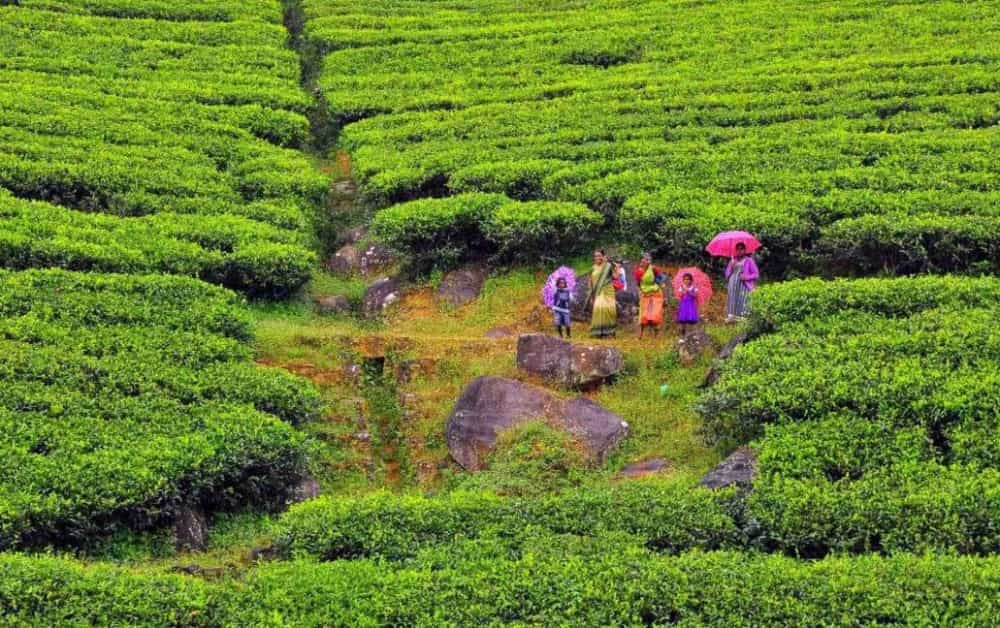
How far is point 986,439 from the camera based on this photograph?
1512 centimetres

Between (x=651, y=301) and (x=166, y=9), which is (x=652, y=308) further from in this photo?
(x=166, y=9)

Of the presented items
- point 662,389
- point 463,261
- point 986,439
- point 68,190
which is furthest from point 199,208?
point 986,439

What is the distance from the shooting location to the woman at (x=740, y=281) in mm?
19312

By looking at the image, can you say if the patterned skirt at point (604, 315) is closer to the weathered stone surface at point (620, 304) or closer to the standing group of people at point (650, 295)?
the standing group of people at point (650, 295)

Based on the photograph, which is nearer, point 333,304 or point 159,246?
point 159,246

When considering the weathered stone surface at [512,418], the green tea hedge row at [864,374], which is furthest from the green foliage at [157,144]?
the green tea hedge row at [864,374]

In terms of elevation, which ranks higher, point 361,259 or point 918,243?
point 918,243

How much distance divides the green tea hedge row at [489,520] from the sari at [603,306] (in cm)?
499

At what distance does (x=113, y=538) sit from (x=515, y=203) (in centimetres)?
992

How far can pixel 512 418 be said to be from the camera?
16.8 m

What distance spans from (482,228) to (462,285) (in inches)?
39.7

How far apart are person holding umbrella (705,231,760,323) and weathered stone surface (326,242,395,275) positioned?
6.29m

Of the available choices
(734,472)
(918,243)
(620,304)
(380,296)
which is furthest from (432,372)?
(918,243)

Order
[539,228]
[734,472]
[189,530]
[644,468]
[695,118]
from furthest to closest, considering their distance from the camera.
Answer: [695,118] < [539,228] < [644,468] < [734,472] < [189,530]
